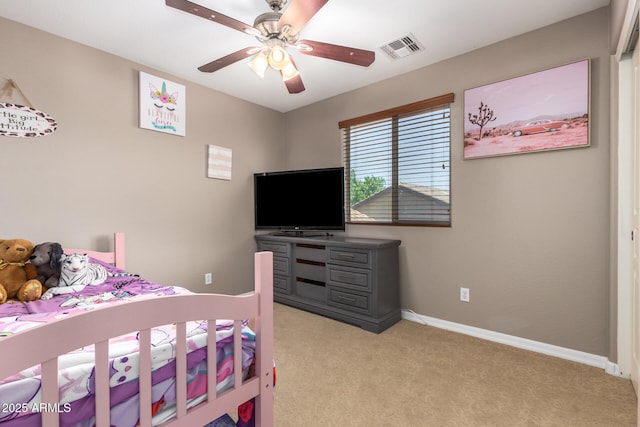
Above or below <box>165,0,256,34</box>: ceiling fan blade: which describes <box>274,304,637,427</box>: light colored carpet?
below

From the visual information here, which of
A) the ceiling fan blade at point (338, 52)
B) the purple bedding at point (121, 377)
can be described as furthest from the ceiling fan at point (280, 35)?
the purple bedding at point (121, 377)

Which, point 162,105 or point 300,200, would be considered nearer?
point 162,105

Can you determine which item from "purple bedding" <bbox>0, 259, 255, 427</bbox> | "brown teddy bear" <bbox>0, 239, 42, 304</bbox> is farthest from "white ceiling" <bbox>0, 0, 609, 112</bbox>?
"purple bedding" <bbox>0, 259, 255, 427</bbox>

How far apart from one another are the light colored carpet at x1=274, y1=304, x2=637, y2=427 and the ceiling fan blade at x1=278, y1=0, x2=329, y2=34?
2.06m

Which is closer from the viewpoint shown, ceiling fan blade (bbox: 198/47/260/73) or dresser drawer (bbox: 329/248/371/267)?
ceiling fan blade (bbox: 198/47/260/73)

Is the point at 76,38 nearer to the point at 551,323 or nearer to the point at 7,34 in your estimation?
the point at 7,34

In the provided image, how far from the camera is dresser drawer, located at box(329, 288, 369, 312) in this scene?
2672 mm

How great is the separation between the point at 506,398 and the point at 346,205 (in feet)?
7.19

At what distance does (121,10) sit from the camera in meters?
1.97

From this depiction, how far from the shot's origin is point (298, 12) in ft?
4.98

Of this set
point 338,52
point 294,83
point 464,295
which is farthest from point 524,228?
point 294,83

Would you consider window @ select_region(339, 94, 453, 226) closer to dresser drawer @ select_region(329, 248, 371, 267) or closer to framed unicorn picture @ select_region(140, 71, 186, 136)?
dresser drawer @ select_region(329, 248, 371, 267)

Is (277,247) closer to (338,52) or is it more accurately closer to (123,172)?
(123,172)

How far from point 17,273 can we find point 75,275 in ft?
0.89
